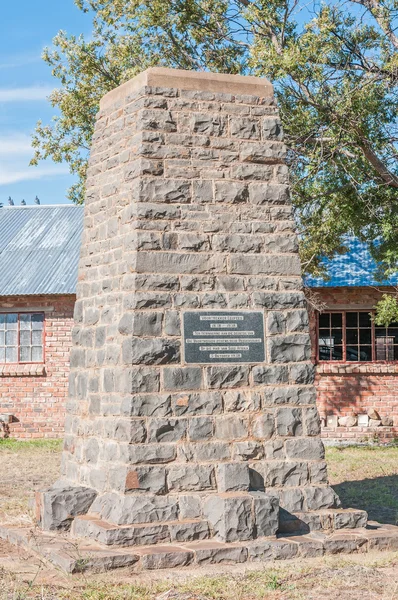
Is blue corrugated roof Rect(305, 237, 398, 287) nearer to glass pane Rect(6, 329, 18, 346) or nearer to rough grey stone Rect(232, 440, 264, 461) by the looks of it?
glass pane Rect(6, 329, 18, 346)

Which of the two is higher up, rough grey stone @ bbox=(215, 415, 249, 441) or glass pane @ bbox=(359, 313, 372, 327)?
glass pane @ bbox=(359, 313, 372, 327)

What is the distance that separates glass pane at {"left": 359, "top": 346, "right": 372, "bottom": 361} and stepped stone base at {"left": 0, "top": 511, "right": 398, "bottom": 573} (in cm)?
1034

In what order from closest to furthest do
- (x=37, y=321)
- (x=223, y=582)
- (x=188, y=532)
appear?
(x=223, y=582)
(x=188, y=532)
(x=37, y=321)

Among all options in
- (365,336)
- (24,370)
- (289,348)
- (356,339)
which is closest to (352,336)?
(356,339)

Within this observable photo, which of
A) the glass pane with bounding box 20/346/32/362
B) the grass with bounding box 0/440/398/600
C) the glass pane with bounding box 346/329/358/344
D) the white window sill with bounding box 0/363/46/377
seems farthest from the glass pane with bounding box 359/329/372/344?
the grass with bounding box 0/440/398/600

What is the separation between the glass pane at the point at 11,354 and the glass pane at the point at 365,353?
23.6 feet

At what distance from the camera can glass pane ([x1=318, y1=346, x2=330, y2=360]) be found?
18281 mm

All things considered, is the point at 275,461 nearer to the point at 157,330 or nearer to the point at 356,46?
the point at 157,330

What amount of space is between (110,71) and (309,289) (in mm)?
5789

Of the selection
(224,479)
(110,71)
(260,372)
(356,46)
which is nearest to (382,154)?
(356,46)

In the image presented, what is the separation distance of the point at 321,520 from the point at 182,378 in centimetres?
176

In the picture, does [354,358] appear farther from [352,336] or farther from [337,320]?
[337,320]

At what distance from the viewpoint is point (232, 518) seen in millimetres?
7289

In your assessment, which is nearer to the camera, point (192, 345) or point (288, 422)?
point (192, 345)
